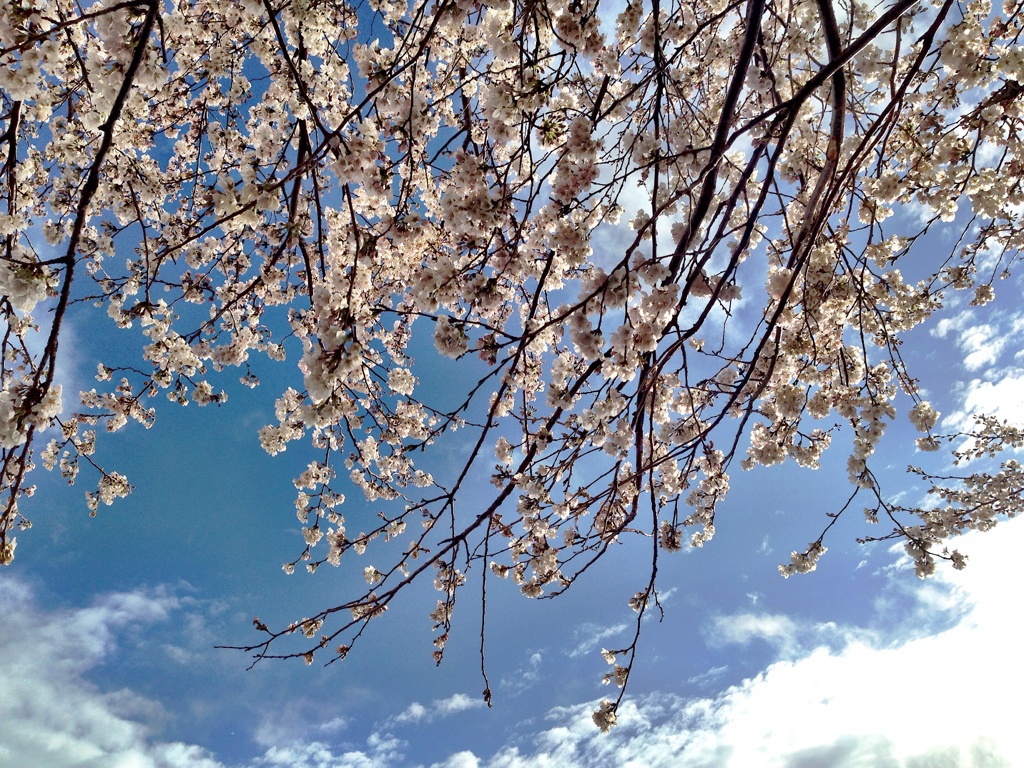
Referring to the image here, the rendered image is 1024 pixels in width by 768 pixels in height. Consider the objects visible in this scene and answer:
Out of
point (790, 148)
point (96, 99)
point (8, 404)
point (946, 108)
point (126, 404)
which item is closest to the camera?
point (8, 404)

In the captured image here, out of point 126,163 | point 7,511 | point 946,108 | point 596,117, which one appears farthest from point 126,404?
point 946,108

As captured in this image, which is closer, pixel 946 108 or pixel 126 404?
pixel 946 108

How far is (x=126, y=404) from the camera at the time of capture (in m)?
4.70

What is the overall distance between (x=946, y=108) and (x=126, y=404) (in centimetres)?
656

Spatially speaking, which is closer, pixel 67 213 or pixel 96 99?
pixel 96 99

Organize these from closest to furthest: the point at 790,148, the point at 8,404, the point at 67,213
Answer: the point at 8,404 < the point at 790,148 < the point at 67,213

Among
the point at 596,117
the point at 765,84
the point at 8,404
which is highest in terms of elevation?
the point at 765,84

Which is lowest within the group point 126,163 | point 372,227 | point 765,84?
point 765,84

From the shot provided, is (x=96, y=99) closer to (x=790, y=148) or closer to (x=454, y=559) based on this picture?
(x=454, y=559)

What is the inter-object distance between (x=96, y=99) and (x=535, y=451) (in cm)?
292

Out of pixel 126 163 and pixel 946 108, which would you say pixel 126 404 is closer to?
pixel 126 163

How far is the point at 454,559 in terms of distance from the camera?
3.23 m

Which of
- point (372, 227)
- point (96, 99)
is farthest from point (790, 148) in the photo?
point (96, 99)

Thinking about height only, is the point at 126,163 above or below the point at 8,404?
above
